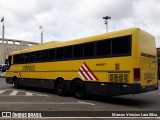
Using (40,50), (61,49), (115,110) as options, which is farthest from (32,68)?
(115,110)

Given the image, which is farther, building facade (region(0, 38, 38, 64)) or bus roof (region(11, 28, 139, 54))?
building facade (region(0, 38, 38, 64))

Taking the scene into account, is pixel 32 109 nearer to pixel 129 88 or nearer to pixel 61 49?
pixel 129 88

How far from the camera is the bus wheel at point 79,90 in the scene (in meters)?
15.1

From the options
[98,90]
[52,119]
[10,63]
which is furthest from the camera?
[10,63]

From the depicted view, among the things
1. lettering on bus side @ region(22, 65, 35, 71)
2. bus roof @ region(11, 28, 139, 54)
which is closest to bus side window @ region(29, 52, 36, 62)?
bus roof @ region(11, 28, 139, 54)

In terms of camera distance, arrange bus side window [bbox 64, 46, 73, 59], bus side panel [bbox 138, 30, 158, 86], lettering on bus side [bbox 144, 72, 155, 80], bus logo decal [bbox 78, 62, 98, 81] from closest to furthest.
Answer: bus side panel [bbox 138, 30, 158, 86], lettering on bus side [bbox 144, 72, 155, 80], bus logo decal [bbox 78, 62, 98, 81], bus side window [bbox 64, 46, 73, 59]

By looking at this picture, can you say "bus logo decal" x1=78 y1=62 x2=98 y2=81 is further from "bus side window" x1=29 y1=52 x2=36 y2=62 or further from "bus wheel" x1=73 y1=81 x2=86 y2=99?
"bus side window" x1=29 y1=52 x2=36 y2=62

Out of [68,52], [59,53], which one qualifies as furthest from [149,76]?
[59,53]

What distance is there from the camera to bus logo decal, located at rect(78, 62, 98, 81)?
14.6 meters

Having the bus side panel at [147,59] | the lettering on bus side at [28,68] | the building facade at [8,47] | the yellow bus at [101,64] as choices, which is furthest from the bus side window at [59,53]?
the building facade at [8,47]

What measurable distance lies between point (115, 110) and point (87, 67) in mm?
3820

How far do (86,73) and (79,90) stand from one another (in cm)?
110

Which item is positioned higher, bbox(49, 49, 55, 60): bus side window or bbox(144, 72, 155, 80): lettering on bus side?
bbox(49, 49, 55, 60): bus side window

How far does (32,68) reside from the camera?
782 inches
